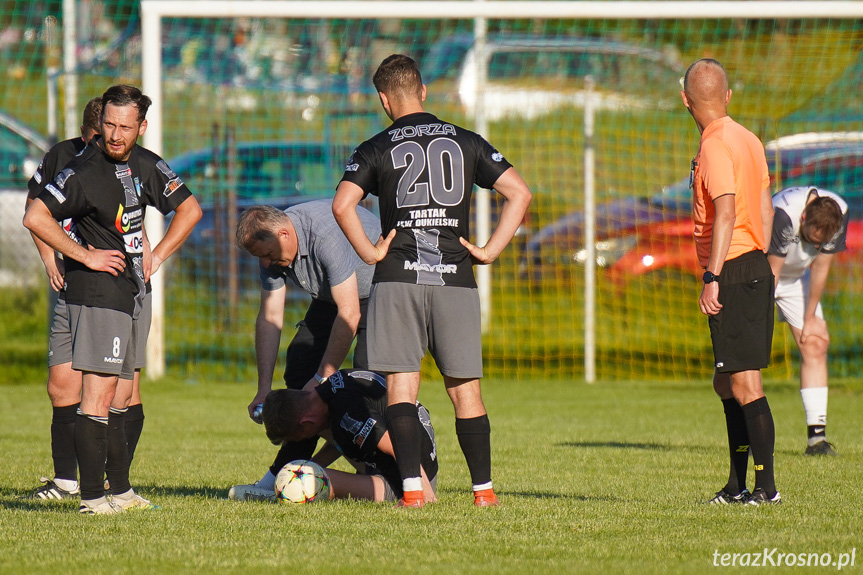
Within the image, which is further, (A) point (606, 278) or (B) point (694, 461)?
(A) point (606, 278)

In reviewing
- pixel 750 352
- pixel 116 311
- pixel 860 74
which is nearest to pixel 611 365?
pixel 860 74

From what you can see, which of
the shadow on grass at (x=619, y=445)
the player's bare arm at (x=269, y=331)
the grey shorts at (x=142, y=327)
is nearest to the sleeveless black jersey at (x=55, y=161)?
the grey shorts at (x=142, y=327)

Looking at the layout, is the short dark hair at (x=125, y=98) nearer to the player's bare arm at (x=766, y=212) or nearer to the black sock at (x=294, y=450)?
the black sock at (x=294, y=450)

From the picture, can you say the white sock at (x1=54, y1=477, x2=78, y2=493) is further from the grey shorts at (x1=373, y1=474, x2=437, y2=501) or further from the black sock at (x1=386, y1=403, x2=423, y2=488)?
the black sock at (x1=386, y1=403, x2=423, y2=488)

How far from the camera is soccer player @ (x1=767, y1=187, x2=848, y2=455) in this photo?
293 inches

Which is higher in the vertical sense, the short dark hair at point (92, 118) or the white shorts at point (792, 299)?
the short dark hair at point (92, 118)

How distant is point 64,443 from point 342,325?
161 cm

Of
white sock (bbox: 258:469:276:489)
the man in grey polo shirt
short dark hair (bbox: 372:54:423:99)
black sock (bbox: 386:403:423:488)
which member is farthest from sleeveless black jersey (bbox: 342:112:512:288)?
white sock (bbox: 258:469:276:489)

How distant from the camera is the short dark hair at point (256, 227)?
593 centimetres

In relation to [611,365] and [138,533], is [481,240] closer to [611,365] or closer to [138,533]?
[611,365]

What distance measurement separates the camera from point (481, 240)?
13.0m

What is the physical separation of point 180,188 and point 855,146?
9766 mm

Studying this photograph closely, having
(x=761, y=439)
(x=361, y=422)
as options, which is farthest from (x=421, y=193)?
(x=761, y=439)

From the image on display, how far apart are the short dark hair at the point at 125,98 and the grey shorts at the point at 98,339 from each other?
0.89 metres
